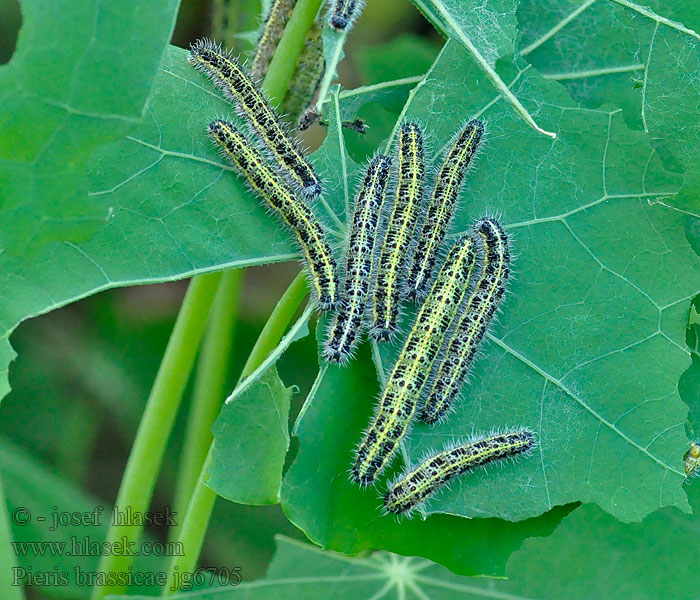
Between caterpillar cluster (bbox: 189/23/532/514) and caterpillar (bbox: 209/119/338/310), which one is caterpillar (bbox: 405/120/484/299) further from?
caterpillar (bbox: 209/119/338/310)

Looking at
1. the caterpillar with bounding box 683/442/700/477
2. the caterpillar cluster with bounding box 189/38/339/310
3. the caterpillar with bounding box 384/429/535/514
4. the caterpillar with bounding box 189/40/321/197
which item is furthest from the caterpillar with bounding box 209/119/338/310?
the caterpillar with bounding box 683/442/700/477

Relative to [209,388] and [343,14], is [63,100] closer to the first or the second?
[343,14]

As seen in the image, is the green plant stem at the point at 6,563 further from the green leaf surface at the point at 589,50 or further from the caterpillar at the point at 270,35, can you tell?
the green leaf surface at the point at 589,50

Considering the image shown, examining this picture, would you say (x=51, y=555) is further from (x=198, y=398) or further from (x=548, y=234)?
(x=548, y=234)

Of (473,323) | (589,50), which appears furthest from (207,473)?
(589,50)
